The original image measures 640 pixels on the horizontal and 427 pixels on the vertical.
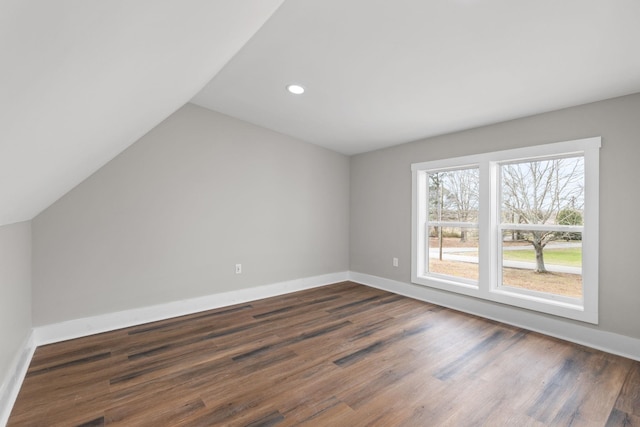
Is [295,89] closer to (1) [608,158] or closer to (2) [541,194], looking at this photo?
(2) [541,194]

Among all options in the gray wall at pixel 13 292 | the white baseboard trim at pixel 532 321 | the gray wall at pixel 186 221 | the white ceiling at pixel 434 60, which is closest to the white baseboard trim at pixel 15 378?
the gray wall at pixel 13 292

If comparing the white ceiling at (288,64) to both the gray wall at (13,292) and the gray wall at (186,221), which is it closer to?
the gray wall at (13,292)

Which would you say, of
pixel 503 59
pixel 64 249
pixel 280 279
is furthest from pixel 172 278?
pixel 503 59

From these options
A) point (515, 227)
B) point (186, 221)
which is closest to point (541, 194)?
point (515, 227)

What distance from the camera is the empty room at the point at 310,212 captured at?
1584mm

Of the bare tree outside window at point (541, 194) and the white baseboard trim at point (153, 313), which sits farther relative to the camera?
the bare tree outside window at point (541, 194)

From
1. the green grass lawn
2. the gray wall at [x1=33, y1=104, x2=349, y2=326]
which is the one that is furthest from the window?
the gray wall at [x1=33, y1=104, x2=349, y2=326]

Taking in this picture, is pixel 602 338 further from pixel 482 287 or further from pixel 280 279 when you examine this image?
pixel 280 279

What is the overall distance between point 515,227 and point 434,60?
2043 millimetres

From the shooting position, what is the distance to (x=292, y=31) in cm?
211

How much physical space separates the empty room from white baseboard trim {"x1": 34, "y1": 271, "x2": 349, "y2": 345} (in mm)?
20

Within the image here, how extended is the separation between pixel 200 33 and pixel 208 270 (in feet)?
9.05

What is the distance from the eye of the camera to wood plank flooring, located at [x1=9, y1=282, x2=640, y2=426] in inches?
68.7

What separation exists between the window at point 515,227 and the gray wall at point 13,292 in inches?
154
